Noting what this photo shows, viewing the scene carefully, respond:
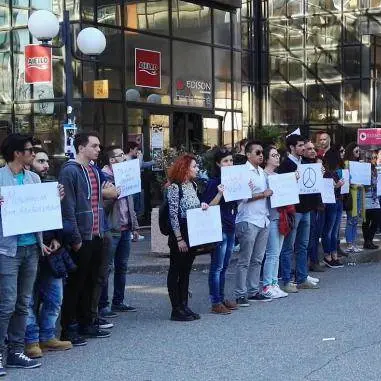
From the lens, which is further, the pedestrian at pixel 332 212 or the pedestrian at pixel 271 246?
the pedestrian at pixel 332 212

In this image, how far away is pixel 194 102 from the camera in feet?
62.6

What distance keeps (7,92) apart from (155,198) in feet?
13.5

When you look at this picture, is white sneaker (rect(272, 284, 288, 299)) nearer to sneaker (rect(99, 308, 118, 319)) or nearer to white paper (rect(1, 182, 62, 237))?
sneaker (rect(99, 308, 118, 319))

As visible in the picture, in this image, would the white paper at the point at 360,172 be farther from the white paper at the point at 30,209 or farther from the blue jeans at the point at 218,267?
the white paper at the point at 30,209

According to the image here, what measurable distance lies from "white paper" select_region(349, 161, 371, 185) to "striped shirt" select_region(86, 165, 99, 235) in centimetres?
637

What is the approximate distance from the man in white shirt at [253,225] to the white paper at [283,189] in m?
0.11

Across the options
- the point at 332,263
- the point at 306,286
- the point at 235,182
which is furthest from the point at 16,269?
the point at 332,263

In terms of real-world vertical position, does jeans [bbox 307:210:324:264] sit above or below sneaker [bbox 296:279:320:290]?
above

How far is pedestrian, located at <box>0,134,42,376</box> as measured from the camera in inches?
241

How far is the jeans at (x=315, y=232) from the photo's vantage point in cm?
1110

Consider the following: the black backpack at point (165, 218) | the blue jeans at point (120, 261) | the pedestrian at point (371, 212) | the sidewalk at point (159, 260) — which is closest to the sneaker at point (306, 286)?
the sidewalk at point (159, 260)

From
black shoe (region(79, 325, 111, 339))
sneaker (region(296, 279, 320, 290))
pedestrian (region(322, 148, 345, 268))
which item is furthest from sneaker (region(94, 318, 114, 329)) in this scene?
pedestrian (region(322, 148, 345, 268))

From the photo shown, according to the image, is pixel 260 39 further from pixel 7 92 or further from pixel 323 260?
pixel 323 260

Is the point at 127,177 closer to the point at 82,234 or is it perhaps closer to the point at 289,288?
the point at 82,234
